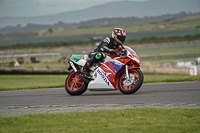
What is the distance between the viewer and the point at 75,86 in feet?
37.8

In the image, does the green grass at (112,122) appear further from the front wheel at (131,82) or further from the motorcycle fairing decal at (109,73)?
the motorcycle fairing decal at (109,73)

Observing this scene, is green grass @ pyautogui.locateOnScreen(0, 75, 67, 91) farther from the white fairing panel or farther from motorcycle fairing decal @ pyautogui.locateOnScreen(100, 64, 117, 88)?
motorcycle fairing decal @ pyautogui.locateOnScreen(100, 64, 117, 88)

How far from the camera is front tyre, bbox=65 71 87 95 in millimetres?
11406

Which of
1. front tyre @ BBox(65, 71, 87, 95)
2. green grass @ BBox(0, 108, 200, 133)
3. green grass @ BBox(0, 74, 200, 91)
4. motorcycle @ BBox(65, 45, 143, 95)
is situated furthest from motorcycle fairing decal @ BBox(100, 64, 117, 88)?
green grass @ BBox(0, 74, 200, 91)

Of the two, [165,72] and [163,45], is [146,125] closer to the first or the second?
[165,72]

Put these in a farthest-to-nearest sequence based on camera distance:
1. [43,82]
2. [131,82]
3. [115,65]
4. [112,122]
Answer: [43,82], [115,65], [131,82], [112,122]

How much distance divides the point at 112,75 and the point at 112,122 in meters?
3.95

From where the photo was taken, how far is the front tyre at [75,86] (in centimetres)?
1141

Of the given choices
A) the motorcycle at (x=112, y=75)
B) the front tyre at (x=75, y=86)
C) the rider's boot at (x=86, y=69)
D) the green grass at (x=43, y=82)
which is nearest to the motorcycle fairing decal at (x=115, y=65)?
the motorcycle at (x=112, y=75)

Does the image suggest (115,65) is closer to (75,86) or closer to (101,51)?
(101,51)

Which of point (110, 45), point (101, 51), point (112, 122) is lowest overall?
point (112, 122)

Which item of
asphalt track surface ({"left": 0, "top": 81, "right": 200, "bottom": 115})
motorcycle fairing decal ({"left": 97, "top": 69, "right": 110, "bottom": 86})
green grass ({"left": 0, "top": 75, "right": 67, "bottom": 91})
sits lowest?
green grass ({"left": 0, "top": 75, "right": 67, "bottom": 91})

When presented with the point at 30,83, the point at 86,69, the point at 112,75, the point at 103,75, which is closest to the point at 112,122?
the point at 112,75

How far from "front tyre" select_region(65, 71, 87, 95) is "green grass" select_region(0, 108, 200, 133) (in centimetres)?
333
